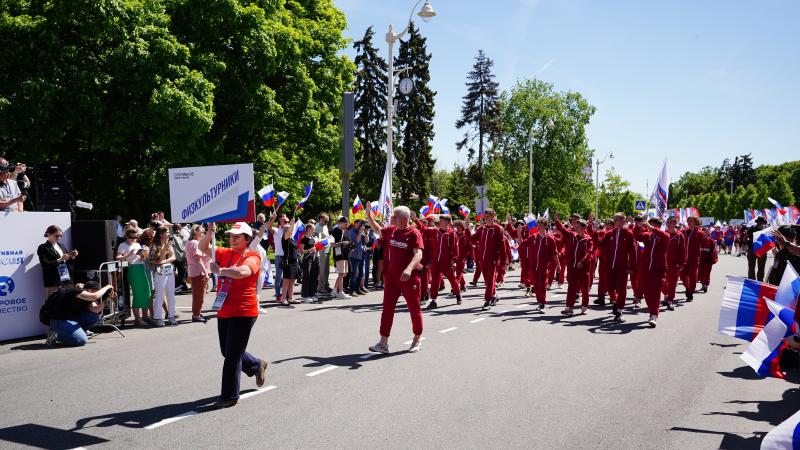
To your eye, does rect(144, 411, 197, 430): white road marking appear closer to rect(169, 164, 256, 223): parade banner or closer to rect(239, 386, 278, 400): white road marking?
rect(239, 386, 278, 400): white road marking

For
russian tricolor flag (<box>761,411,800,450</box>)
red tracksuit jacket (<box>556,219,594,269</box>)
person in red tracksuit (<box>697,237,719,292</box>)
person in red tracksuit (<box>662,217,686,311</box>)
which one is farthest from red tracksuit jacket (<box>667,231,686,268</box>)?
russian tricolor flag (<box>761,411,800,450</box>)

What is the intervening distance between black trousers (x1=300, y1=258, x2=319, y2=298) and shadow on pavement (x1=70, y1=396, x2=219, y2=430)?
8148 millimetres

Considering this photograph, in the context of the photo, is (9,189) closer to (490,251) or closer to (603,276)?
(490,251)

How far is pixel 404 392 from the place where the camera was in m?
6.24

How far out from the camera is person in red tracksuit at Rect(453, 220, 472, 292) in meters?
15.4

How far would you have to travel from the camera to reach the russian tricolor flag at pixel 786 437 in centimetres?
270

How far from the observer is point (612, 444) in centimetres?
481

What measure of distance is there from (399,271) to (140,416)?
3810 millimetres

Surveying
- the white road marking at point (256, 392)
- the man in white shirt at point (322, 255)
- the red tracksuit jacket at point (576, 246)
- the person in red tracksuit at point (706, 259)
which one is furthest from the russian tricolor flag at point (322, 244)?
the person in red tracksuit at point (706, 259)

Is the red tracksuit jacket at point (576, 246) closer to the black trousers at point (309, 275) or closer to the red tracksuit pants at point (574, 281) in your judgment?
the red tracksuit pants at point (574, 281)

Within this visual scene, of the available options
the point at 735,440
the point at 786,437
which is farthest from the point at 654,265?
the point at 786,437

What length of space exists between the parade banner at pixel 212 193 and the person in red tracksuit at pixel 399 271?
2.83m

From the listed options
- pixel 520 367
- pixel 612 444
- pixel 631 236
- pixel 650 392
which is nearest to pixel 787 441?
pixel 612 444

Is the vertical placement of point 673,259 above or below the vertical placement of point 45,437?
above
